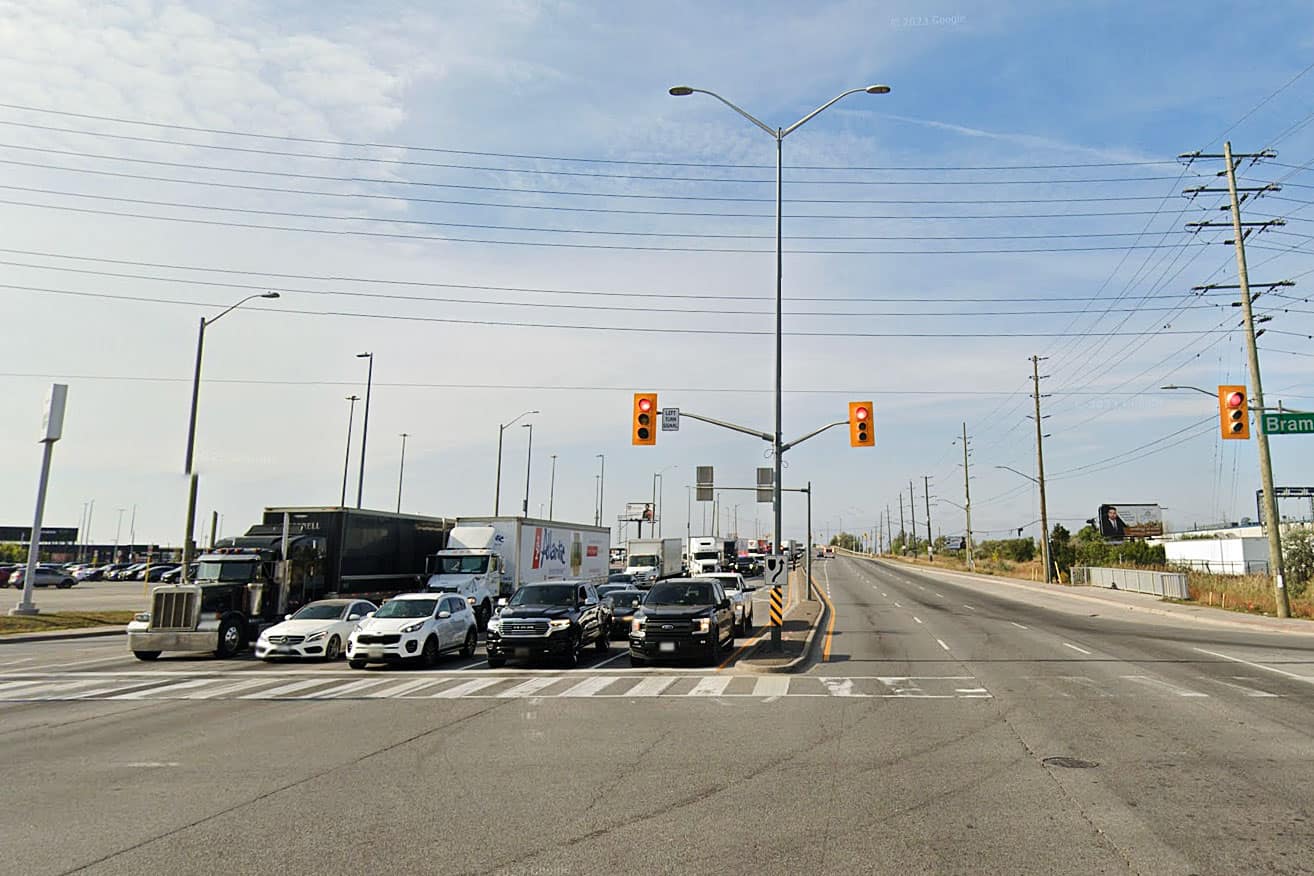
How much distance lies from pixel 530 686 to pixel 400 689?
2.35 meters

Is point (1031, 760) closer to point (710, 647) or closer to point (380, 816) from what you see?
point (380, 816)

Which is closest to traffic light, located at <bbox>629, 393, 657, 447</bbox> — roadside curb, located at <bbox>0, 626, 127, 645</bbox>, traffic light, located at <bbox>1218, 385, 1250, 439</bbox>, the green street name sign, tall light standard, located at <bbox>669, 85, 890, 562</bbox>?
tall light standard, located at <bbox>669, 85, 890, 562</bbox>

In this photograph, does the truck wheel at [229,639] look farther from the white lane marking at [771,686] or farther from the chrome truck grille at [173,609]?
the white lane marking at [771,686]

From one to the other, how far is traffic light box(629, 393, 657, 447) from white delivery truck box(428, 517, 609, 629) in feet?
27.6

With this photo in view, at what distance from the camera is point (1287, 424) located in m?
29.8

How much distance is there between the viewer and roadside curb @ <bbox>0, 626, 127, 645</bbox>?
26.9 meters

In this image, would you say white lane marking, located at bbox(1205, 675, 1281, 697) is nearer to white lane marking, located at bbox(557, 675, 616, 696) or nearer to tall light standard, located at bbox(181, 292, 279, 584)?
white lane marking, located at bbox(557, 675, 616, 696)

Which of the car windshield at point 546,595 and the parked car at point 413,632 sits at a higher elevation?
the car windshield at point 546,595

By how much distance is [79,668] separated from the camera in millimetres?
19938

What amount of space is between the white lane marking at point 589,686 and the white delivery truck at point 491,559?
1130 centimetres

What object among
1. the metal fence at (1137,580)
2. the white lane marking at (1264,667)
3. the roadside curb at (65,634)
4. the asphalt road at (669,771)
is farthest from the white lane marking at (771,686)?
the metal fence at (1137,580)

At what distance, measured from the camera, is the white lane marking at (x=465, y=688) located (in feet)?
49.7

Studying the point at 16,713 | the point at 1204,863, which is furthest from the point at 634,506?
the point at 1204,863

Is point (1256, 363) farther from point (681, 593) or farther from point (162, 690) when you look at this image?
point (162, 690)
